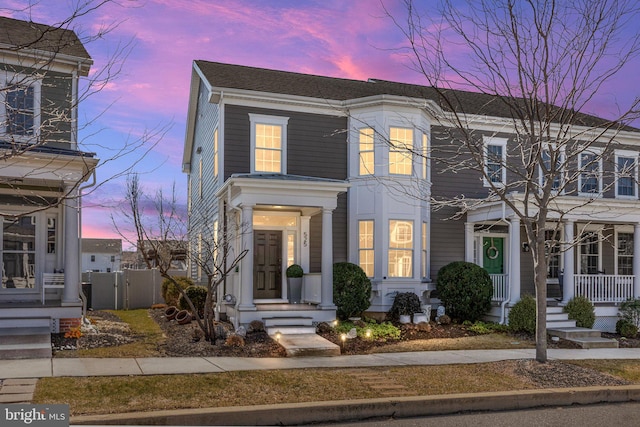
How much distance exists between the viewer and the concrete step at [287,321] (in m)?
13.2

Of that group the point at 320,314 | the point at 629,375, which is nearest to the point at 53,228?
the point at 320,314

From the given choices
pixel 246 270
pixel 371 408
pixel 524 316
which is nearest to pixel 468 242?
pixel 524 316

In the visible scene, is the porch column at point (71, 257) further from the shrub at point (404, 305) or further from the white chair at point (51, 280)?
the shrub at point (404, 305)

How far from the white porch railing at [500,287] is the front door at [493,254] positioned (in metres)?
1.61

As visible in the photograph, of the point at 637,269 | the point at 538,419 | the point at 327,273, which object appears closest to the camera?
the point at 538,419

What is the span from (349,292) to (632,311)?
7841 millimetres

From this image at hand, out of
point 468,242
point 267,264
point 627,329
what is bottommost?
point 627,329

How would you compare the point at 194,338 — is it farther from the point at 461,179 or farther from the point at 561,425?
the point at 461,179

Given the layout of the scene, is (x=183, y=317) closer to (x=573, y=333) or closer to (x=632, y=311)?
(x=573, y=333)

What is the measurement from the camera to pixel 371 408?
7129 mm

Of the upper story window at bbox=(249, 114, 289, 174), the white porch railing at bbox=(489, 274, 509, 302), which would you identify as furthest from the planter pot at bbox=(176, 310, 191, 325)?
the white porch railing at bbox=(489, 274, 509, 302)

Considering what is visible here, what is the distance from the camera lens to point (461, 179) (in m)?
18.0

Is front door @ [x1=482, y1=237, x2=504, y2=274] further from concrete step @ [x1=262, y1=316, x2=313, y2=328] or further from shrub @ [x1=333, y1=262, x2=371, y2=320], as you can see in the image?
concrete step @ [x1=262, y1=316, x2=313, y2=328]

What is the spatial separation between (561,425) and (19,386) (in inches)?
260
